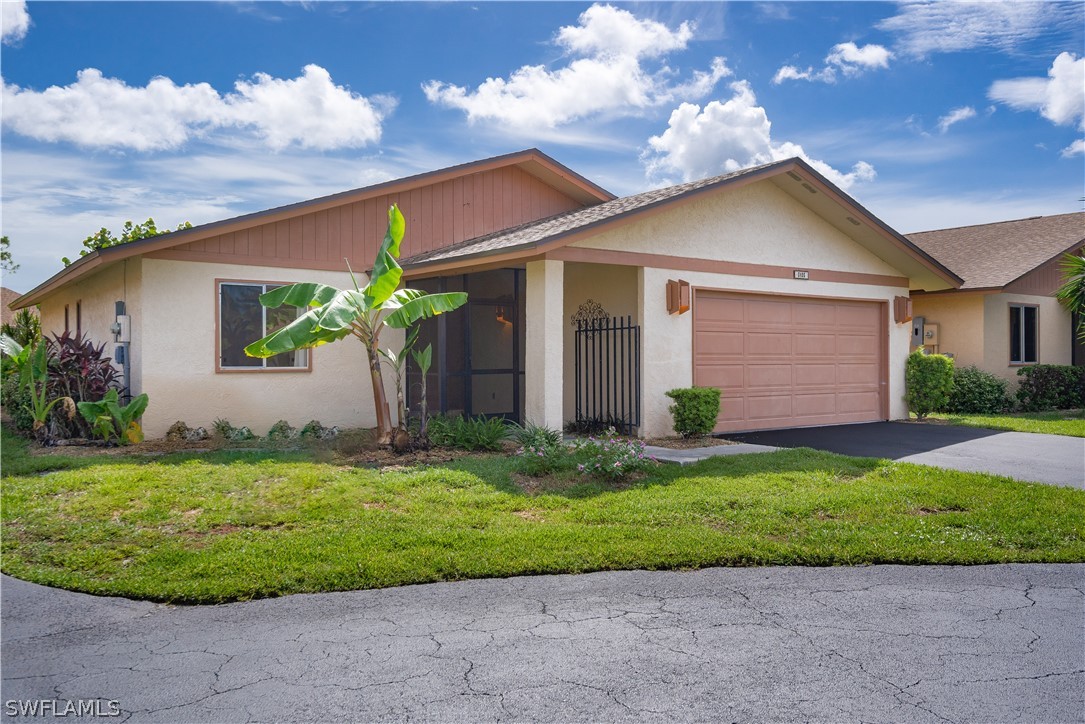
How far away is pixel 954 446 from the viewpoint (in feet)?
40.1

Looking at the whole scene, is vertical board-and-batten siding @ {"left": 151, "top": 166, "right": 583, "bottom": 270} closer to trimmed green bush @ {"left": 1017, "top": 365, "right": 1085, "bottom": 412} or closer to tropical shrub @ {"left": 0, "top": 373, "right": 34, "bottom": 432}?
tropical shrub @ {"left": 0, "top": 373, "right": 34, "bottom": 432}

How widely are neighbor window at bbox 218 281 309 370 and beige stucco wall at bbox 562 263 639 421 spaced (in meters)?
5.05

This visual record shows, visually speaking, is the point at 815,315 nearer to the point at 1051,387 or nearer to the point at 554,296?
the point at 554,296

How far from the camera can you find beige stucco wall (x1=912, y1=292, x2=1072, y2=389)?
19.3 m

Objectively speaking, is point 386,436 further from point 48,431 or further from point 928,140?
point 928,140

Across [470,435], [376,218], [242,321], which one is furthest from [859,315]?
[242,321]

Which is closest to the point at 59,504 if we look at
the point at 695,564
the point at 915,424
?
the point at 695,564

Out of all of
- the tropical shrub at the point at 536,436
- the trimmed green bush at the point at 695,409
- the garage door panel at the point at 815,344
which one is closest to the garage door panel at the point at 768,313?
the garage door panel at the point at 815,344

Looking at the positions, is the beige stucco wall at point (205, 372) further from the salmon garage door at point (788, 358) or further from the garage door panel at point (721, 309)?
the salmon garage door at point (788, 358)

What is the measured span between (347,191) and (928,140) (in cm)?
1088

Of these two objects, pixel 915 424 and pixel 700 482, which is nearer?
pixel 700 482

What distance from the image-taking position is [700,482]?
8922 mm

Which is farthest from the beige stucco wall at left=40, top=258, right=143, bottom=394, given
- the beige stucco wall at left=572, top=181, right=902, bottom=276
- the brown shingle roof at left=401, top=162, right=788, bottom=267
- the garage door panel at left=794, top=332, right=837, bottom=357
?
the garage door panel at left=794, top=332, right=837, bottom=357

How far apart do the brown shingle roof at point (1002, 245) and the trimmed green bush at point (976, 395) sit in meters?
2.13
